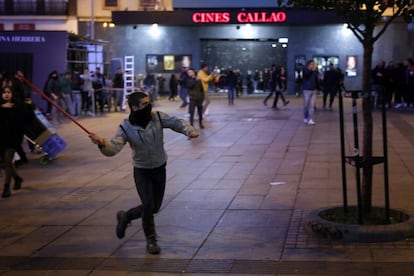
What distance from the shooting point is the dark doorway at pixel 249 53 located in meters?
37.8

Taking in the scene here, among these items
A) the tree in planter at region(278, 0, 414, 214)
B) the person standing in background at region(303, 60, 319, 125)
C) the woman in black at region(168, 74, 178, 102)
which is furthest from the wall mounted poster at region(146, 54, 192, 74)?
the tree in planter at region(278, 0, 414, 214)

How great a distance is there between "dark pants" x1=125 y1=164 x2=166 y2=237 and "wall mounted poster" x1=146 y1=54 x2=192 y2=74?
31.9 m

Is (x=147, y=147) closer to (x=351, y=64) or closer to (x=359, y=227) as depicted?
(x=359, y=227)

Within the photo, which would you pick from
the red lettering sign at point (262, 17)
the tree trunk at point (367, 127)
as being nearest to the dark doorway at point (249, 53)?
the red lettering sign at point (262, 17)

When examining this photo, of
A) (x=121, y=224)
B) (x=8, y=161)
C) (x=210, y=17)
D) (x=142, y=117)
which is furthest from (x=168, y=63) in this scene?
(x=142, y=117)

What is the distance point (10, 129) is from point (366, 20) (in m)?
5.47

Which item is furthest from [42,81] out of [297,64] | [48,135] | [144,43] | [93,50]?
[297,64]

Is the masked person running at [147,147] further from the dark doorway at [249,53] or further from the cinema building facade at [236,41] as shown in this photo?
the dark doorway at [249,53]

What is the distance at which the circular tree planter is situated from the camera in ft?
21.2

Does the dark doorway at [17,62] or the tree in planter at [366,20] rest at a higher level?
the dark doorway at [17,62]

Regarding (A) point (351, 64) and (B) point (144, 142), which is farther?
(A) point (351, 64)

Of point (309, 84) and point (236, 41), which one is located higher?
point (236, 41)

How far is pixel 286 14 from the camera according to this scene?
3538 cm

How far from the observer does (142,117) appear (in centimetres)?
627
